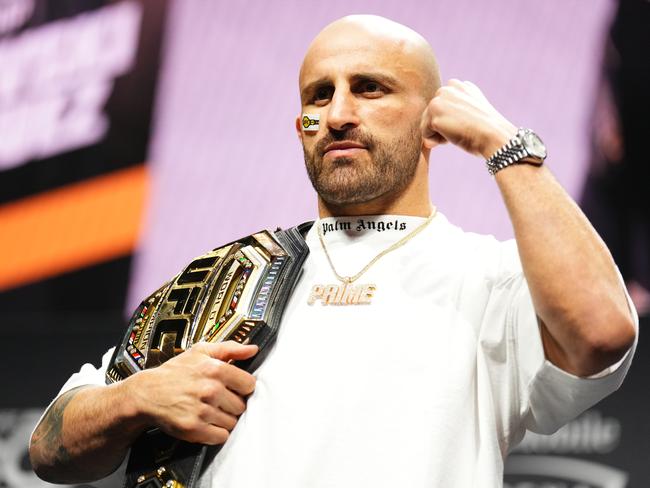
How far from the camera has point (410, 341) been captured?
165 cm

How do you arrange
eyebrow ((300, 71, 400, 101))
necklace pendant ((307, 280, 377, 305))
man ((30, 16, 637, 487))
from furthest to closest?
eyebrow ((300, 71, 400, 101)) < necklace pendant ((307, 280, 377, 305)) < man ((30, 16, 637, 487))

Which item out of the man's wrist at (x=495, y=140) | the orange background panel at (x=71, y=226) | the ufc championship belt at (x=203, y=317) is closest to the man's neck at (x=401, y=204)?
A: the ufc championship belt at (x=203, y=317)

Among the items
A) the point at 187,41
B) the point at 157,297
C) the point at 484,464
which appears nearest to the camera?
the point at 484,464

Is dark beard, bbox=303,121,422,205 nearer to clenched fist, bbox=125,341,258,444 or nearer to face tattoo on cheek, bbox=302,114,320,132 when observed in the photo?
face tattoo on cheek, bbox=302,114,320,132

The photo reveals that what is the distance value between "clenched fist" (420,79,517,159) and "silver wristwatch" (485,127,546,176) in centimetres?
1

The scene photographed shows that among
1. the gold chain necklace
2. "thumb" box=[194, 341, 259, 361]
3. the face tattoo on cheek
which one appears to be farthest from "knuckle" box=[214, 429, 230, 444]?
the face tattoo on cheek

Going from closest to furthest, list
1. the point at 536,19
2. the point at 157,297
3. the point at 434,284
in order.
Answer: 1. the point at 434,284
2. the point at 157,297
3. the point at 536,19

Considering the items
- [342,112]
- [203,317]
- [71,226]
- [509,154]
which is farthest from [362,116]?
[71,226]

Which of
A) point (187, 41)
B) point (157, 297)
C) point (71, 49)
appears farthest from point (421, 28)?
point (157, 297)

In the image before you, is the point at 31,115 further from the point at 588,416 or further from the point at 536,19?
the point at 588,416

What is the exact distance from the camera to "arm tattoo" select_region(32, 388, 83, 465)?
1.77 metres

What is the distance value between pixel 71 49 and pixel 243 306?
7.30 feet

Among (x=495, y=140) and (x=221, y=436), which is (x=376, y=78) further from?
(x=221, y=436)

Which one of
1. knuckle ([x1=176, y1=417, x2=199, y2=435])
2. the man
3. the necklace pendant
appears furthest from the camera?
the necklace pendant
